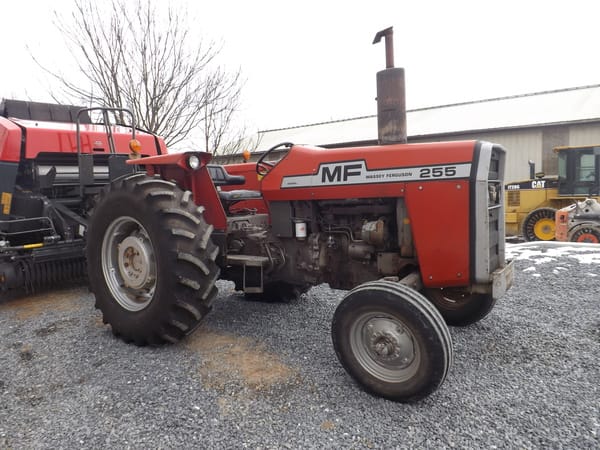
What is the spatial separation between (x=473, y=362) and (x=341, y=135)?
1901 centimetres

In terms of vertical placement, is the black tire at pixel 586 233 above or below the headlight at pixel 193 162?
below

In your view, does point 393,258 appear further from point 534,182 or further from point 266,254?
point 534,182

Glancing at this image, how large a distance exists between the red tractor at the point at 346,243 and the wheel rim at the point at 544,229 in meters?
8.40

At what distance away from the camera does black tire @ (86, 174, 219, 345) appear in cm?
280

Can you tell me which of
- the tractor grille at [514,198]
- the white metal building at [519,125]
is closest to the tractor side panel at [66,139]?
the white metal building at [519,125]

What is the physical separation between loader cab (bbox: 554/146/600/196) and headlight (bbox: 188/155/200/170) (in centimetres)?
979

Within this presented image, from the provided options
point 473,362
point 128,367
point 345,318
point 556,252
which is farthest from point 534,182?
point 128,367

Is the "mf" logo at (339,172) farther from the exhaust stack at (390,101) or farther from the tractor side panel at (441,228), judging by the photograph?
the exhaust stack at (390,101)

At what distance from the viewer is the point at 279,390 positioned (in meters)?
2.38

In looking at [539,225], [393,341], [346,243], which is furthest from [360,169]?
[539,225]

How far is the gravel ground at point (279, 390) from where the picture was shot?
196 cm

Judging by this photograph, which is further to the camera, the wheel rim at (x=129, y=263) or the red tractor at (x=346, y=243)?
the wheel rim at (x=129, y=263)

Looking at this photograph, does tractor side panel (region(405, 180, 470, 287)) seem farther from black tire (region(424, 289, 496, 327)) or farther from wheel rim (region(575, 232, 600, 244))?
wheel rim (region(575, 232, 600, 244))

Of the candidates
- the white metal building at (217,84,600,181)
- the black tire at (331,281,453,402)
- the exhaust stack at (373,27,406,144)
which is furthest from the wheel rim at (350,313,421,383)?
the white metal building at (217,84,600,181)
